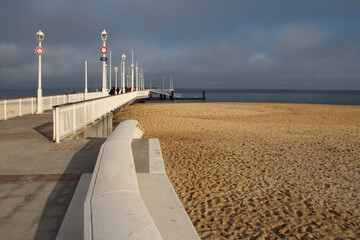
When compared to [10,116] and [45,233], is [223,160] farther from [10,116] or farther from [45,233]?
[10,116]

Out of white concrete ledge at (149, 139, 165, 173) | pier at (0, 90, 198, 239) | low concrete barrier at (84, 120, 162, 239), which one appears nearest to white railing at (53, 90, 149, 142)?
pier at (0, 90, 198, 239)

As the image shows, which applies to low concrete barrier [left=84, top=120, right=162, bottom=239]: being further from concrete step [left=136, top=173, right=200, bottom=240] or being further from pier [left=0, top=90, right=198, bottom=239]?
concrete step [left=136, top=173, right=200, bottom=240]

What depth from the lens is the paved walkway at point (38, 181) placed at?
3.23 meters

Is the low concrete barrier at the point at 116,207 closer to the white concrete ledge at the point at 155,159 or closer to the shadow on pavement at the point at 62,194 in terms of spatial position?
the shadow on pavement at the point at 62,194

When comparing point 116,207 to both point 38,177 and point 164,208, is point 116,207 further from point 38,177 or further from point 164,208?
point 38,177

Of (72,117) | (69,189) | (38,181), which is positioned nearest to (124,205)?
(69,189)

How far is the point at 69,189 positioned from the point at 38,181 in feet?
2.17

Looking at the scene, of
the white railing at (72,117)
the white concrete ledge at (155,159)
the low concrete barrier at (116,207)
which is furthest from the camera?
the white railing at (72,117)

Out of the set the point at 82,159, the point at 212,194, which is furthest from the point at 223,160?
the point at 82,159

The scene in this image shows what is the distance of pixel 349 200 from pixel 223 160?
355cm

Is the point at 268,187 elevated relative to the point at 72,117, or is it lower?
lower

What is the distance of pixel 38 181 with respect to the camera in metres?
4.55

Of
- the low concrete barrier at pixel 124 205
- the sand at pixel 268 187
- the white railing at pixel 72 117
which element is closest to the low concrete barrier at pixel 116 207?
the low concrete barrier at pixel 124 205

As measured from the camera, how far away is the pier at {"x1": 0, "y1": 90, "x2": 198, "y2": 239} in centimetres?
281
